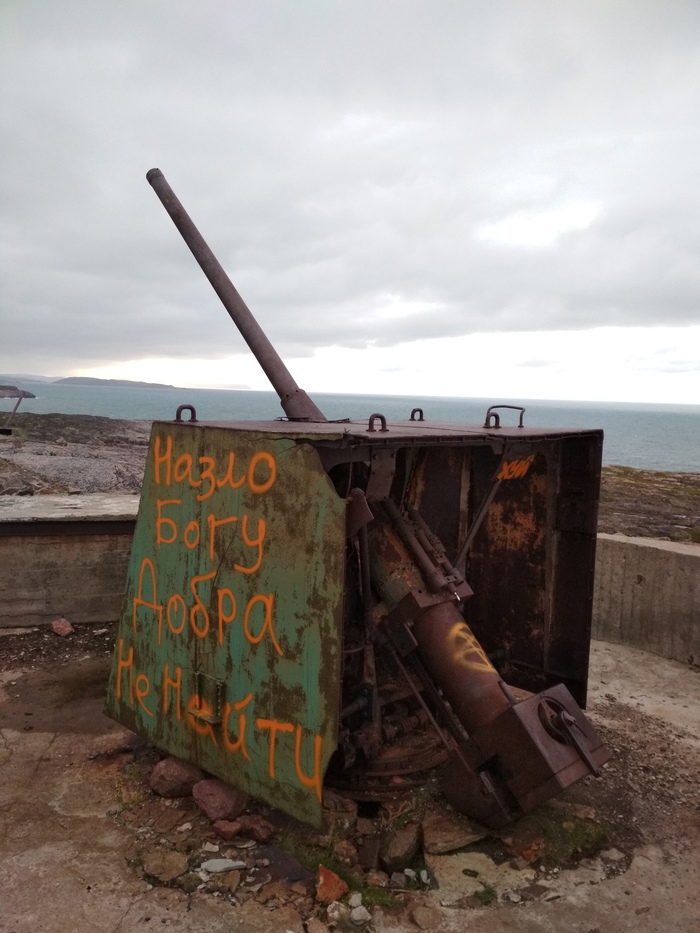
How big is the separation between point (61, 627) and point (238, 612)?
12.3ft

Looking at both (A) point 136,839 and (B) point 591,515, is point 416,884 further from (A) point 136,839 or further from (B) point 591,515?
(B) point 591,515

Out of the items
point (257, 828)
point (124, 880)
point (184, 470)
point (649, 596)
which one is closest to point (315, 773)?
point (257, 828)

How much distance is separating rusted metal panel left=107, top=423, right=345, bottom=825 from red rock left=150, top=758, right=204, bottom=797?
9 cm

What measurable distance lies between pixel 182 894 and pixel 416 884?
1172mm

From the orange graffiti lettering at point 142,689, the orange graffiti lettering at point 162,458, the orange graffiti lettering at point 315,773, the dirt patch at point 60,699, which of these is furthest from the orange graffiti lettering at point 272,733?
the dirt patch at point 60,699

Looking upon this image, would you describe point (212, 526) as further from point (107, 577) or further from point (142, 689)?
point (107, 577)

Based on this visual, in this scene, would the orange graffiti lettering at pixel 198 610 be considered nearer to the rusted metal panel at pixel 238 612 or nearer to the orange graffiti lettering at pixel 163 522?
the rusted metal panel at pixel 238 612

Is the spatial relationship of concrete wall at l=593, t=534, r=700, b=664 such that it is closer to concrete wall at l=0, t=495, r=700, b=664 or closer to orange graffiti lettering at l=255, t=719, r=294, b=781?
concrete wall at l=0, t=495, r=700, b=664

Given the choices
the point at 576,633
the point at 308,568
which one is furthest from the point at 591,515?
the point at 308,568

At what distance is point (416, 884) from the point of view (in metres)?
3.59

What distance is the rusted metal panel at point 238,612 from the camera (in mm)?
3533

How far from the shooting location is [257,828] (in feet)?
12.7

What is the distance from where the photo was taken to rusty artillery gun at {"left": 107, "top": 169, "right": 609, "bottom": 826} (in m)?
3.60

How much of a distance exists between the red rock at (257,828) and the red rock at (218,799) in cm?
7
